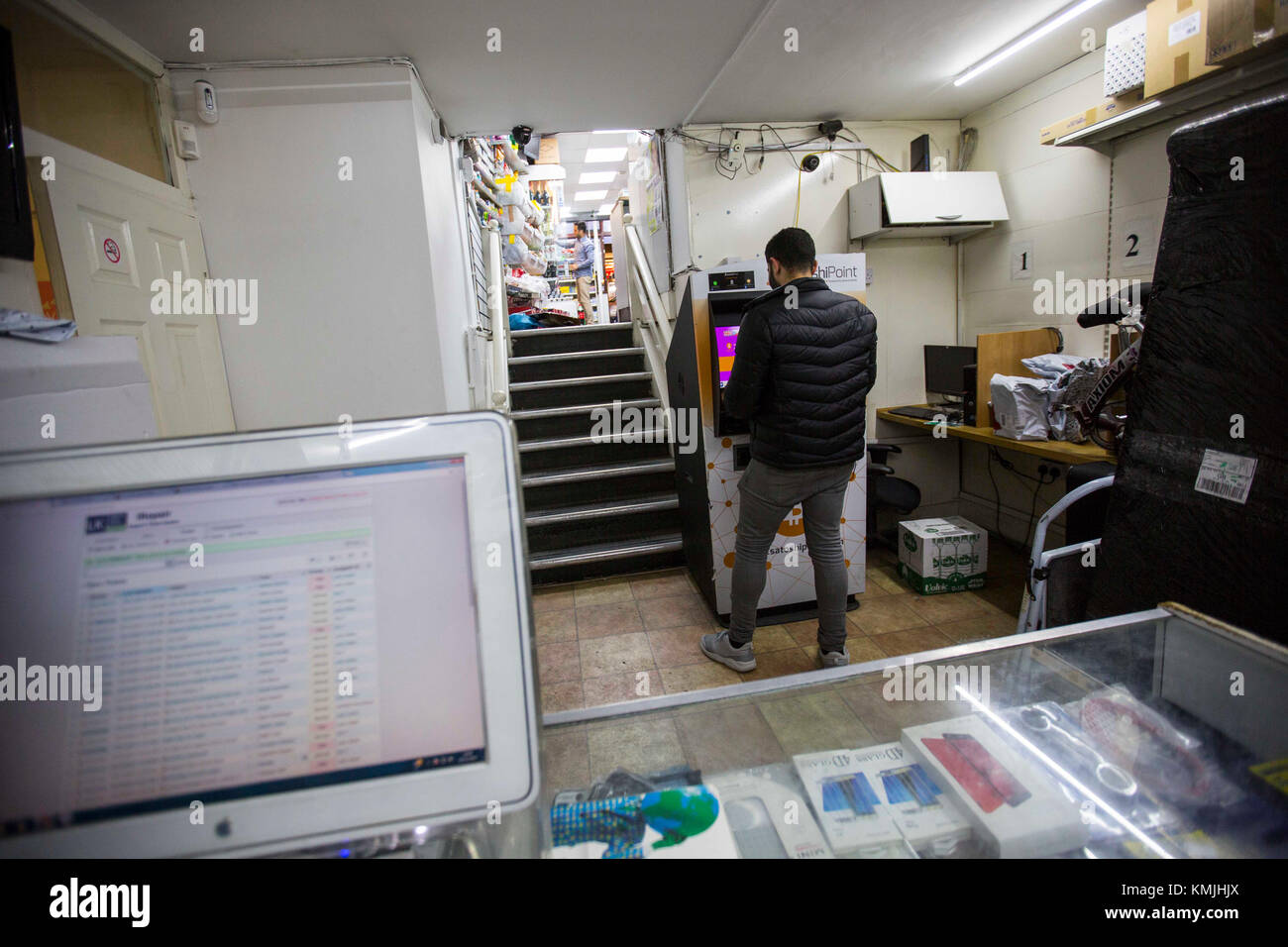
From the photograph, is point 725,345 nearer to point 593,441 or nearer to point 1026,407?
point 593,441

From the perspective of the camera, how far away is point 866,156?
3854mm

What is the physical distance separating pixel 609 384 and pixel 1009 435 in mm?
2588

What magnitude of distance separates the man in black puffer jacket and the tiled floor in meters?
0.34

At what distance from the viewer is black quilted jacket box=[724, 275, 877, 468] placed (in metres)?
2.11

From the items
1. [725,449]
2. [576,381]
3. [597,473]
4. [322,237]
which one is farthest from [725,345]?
[322,237]

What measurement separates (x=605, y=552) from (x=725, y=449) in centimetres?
112

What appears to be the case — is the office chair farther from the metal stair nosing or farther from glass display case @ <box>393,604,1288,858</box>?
glass display case @ <box>393,604,1288,858</box>

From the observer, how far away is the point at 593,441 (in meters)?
3.83

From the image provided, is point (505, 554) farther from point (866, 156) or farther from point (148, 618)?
point (866, 156)

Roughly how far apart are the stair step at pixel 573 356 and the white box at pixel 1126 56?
2.96 metres

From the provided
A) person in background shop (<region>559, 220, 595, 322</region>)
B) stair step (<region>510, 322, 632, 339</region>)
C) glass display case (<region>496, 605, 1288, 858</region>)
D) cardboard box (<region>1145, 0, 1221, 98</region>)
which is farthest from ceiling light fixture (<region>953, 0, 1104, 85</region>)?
person in background shop (<region>559, 220, 595, 322</region>)

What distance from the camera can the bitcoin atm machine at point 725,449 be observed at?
2658 mm

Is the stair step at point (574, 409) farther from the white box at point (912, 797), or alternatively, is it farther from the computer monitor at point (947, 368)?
the white box at point (912, 797)
